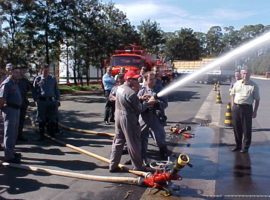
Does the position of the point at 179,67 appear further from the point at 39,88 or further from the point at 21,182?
the point at 21,182

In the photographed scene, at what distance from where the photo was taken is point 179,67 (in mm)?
38094

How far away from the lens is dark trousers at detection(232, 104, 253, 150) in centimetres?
740

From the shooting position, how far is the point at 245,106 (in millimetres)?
7359

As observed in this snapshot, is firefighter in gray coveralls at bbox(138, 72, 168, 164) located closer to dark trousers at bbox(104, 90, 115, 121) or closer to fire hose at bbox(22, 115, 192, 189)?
fire hose at bbox(22, 115, 192, 189)

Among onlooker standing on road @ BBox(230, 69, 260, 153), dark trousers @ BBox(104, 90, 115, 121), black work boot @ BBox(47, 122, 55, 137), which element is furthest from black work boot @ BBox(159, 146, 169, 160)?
dark trousers @ BBox(104, 90, 115, 121)

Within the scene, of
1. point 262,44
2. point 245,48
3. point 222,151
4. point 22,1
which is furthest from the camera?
point 22,1

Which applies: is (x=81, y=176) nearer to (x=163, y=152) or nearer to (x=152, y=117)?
(x=152, y=117)

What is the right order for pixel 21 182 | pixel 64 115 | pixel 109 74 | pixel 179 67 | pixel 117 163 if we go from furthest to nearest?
pixel 179 67 → pixel 64 115 → pixel 109 74 → pixel 117 163 → pixel 21 182

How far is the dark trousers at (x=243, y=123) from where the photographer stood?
24.3 ft

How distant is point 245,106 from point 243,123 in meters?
0.37

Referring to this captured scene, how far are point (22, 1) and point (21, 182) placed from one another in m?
18.9

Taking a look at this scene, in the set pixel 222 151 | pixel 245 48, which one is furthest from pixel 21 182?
pixel 245 48

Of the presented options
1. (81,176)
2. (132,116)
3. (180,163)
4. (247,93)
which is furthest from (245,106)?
(81,176)

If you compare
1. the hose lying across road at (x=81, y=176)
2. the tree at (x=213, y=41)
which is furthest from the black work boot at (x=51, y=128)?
the tree at (x=213, y=41)
